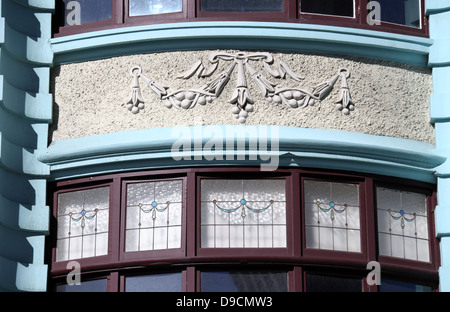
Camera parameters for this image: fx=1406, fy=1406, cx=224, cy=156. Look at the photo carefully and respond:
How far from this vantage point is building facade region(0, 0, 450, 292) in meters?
13.5

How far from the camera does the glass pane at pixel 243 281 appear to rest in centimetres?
1330

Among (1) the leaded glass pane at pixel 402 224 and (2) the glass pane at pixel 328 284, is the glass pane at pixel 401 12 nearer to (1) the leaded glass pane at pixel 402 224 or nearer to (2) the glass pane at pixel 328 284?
(1) the leaded glass pane at pixel 402 224

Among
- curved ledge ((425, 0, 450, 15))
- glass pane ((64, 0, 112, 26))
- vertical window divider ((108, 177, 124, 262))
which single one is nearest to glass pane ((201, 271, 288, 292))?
vertical window divider ((108, 177, 124, 262))

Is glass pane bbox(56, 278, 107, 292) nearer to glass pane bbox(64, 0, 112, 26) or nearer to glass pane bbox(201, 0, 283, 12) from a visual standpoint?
glass pane bbox(64, 0, 112, 26)

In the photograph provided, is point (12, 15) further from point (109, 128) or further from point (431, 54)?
point (431, 54)

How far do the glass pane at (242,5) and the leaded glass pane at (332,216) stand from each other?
191cm

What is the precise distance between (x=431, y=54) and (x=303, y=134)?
70.1 inches

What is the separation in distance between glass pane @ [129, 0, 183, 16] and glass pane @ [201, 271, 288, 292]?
287 cm

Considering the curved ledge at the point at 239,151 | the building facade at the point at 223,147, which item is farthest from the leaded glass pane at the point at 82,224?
the curved ledge at the point at 239,151

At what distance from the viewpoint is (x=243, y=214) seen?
13625 millimetres

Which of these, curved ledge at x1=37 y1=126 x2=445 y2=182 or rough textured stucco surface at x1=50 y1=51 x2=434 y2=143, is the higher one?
rough textured stucco surface at x1=50 y1=51 x2=434 y2=143

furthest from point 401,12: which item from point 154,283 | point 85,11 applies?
point 154,283

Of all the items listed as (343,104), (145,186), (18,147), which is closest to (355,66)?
(343,104)

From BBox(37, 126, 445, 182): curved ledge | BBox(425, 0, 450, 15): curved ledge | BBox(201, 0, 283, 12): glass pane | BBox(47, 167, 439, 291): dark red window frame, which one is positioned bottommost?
BBox(47, 167, 439, 291): dark red window frame
